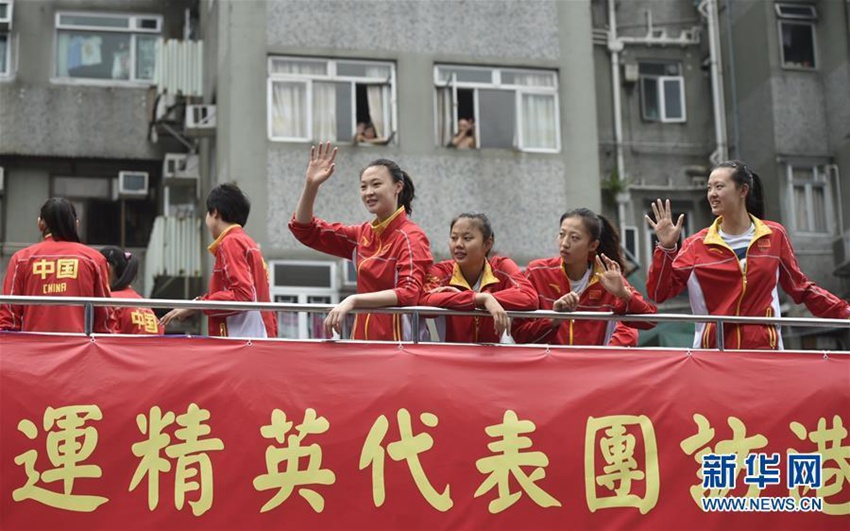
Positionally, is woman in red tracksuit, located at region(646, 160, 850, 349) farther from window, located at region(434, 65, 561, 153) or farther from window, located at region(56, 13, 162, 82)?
window, located at region(56, 13, 162, 82)

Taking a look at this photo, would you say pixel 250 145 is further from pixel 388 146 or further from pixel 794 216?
pixel 794 216

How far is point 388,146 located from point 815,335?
6.54 m

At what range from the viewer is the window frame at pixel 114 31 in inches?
717

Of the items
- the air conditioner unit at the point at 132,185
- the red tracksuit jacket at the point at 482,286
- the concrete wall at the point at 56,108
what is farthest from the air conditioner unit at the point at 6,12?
the red tracksuit jacket at the point at 482,286

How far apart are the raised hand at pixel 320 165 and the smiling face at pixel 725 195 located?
2.01 meters

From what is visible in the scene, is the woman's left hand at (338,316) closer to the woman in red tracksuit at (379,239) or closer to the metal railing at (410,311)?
the metal railing at (410,311)

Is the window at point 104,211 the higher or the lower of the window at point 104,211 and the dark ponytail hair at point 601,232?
the higher

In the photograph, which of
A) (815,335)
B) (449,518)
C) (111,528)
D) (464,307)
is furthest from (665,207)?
(815,335)

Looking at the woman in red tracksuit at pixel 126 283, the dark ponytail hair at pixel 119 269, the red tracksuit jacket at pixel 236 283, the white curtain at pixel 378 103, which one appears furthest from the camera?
the white curtain at pixel 378 103

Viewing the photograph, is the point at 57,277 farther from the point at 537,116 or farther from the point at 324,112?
the point at 537,116

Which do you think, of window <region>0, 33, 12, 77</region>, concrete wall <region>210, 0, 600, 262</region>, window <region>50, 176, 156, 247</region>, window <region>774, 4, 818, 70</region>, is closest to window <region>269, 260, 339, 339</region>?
concrete wall <region>210, 0, 600, 262</region>

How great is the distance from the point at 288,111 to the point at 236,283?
9469 millimetres

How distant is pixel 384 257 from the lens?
6406 mm

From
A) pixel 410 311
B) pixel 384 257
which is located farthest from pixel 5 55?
pixel 410 311
